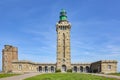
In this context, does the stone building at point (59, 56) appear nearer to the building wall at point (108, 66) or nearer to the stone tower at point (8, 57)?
the stone tower at point (8, 57)

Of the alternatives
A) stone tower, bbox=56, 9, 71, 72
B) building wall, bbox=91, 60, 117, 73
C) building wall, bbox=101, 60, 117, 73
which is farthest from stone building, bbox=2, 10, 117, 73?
building wall, bbox=101, 60, 117, 73

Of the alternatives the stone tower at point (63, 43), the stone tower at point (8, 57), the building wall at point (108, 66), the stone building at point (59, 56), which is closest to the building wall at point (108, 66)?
the building wall at point (108, 66)

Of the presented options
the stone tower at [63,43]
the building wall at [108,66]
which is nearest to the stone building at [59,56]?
the stone tower at [63,43]

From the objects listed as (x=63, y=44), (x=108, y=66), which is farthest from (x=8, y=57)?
(x=108, y=66)

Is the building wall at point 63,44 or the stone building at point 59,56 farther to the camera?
the building wall at point 63,44

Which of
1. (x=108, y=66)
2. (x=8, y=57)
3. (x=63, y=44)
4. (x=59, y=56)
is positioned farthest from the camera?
(x=63, y=44)

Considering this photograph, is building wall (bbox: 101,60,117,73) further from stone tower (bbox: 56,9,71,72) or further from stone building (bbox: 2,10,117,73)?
stone tower (bbox: 56,9,71,72)

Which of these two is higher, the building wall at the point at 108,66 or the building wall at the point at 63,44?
the building wall at the point at 63,44

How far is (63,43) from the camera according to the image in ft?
347

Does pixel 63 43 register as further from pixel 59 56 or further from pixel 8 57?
pixel 8 57

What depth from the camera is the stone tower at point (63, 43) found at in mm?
104000

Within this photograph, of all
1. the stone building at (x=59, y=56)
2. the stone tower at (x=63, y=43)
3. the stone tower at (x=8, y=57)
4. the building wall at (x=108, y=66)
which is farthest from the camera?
the stone tower at (x=8, y=57)

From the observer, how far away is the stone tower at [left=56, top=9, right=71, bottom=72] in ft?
341

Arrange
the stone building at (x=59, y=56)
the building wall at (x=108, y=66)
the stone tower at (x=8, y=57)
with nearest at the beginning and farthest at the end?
the building wall at (x=108, y=66) → the stone building at (x=59, y=56) → the stone tower at (x=8, y=57)
